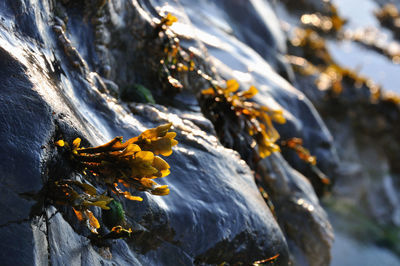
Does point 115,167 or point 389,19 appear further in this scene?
point 389,19

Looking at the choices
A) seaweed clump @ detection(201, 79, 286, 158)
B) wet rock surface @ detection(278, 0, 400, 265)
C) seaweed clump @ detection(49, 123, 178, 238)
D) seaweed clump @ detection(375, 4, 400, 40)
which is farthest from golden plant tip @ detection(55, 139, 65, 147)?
seaweed clump @ detection(375, 4, 400, 40)

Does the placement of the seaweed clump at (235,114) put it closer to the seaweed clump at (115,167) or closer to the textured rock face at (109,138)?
the textured rock face at (109,138)

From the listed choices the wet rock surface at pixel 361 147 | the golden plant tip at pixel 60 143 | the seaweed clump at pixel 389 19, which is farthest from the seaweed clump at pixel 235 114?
the seaweed clump at pixel 389 19

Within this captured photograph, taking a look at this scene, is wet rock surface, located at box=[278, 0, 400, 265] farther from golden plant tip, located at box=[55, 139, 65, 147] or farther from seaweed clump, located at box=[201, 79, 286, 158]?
golden plant tip, located at box=[55, 139, 65, 147]

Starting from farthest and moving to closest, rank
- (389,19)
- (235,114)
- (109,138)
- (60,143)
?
1. (389,19)
2. (235,114)
3. (109,138)
4. (60,143)

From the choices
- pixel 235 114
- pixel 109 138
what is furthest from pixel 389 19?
pixel 109 138

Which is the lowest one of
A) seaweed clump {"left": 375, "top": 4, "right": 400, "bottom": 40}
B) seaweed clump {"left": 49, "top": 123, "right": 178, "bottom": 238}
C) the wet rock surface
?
seaweed clump {"left": 49, "top": 123, "right": 178, "bottom": 238}

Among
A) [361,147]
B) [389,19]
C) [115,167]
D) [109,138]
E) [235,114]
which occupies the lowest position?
[115,167]

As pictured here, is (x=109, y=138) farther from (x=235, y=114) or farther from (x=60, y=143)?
(x=235, y=114)
